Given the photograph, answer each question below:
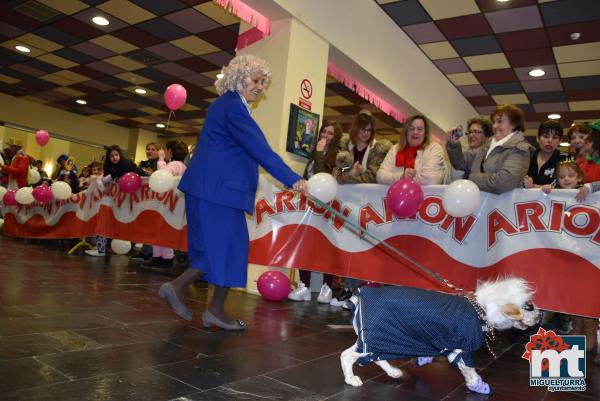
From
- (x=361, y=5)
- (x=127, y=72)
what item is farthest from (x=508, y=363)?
(x=127, y=72)

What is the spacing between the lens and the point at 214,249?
2.46 meters

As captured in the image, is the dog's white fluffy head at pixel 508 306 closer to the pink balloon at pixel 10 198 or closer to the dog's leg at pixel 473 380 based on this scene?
the dog's leg at pixel 473 380

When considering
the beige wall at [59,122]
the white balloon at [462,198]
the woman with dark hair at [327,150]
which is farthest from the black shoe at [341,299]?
the beige wall at [59,122]

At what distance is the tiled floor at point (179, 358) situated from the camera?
62.7 inches

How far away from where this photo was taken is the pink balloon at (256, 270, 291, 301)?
373 cm

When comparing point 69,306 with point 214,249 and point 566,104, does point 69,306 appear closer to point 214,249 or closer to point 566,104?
point 214,249

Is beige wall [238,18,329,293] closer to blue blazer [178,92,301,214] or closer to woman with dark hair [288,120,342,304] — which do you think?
woman with dark hair [288,120,342,304]

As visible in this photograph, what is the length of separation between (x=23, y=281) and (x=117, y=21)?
4857mm

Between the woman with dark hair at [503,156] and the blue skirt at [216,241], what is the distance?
179 cm

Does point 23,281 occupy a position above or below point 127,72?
below

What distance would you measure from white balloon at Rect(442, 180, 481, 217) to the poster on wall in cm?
197

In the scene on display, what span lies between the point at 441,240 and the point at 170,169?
3.10 m

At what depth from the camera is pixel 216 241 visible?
97.0 inches

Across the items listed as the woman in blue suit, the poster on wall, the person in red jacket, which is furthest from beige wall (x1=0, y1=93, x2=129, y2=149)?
the woman in blue suit
